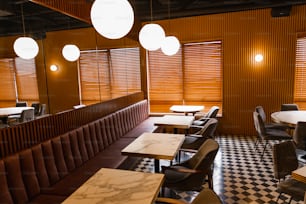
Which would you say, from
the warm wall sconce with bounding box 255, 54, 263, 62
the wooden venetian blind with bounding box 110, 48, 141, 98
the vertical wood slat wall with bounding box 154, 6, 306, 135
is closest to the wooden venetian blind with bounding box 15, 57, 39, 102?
the wooden venetian blind with bounding box 110, 48, 141, 98

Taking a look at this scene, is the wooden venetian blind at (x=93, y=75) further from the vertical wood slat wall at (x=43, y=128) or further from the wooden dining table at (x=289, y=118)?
the wooden dining table at (x=289, y=118)

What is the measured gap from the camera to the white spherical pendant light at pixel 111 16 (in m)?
1.83

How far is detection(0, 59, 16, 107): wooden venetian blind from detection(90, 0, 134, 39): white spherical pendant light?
259 cm

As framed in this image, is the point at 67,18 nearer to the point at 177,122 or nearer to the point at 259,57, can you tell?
the point at 177,122

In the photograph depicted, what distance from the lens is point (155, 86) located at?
20.2ft

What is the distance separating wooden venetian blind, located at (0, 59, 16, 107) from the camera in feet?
11.9

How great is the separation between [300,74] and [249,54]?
1224 mm

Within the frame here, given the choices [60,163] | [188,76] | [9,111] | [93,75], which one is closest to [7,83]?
[9,111]

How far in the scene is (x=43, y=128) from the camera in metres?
2.55

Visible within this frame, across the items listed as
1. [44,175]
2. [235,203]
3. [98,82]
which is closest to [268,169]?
[235,203]

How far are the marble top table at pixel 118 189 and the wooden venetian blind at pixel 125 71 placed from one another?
447cm

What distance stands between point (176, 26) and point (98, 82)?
251cm

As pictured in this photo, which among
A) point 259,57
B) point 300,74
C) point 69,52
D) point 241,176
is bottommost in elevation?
point 241,176

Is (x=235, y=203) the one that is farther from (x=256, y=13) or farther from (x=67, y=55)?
(x=256, y=13)
